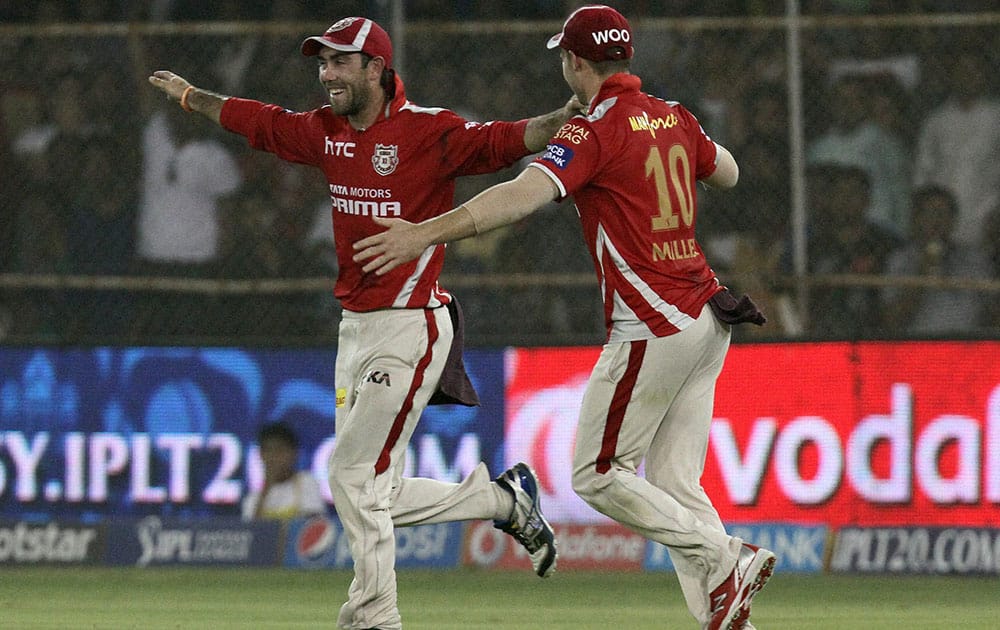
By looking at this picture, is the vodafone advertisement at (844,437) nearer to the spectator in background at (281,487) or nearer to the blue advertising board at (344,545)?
the blue advertising board at (344,545)

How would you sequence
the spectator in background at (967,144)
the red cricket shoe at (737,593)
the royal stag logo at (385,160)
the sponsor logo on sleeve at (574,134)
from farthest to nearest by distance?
the spectator in background at (967,144)
the royal stag logo at (385,160)
the red cricket shoe at (737,593)
the sponsor logo on sleeve at (574,134)

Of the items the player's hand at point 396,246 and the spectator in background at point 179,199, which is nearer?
the player's hand at point 396,246

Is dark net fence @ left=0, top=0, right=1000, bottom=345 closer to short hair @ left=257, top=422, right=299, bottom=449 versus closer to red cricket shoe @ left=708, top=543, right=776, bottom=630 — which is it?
short hair @ left=257, top=422, right=299, bottom=449

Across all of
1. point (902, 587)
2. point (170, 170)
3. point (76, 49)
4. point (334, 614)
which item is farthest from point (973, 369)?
point (76, 49)

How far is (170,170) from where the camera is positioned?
495 inches

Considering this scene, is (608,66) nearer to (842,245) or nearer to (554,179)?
(554,179)

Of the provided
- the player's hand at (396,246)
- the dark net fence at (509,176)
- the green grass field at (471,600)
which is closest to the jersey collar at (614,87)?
the player's hand at (396,246)

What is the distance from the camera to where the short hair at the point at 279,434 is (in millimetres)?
11992

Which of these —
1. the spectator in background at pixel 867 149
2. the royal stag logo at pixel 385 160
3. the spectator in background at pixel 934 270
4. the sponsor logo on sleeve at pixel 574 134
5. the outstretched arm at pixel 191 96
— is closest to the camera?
the sponsor logo on sleeve at pixel 574 134

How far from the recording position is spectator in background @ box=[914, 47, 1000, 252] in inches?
467

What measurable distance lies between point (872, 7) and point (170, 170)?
16.0ft

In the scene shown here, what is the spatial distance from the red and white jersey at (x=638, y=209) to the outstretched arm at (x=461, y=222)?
10.6 inches

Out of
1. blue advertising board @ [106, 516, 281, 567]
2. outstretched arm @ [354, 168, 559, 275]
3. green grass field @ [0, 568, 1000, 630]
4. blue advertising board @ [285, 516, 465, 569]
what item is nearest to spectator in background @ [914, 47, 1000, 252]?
green grass field @ [0, 568, 1000, 630]

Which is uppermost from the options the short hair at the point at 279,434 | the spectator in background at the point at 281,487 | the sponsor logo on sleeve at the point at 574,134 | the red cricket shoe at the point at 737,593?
the sponsor logo on sleeve at the point at 574,134
